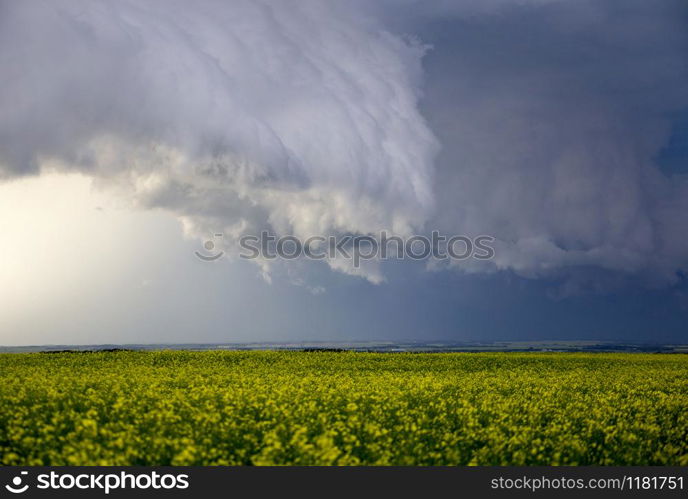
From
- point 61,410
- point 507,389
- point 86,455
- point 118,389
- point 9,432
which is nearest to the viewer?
point 86,455

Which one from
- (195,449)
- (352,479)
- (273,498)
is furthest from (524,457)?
(195,449)

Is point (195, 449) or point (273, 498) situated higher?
point (195, 449)

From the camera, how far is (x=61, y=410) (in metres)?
15.4

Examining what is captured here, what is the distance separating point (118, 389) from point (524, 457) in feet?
44.5

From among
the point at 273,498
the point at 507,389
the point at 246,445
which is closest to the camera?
Result: the point at 273,498

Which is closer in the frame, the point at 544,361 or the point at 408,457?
the point at 408,457

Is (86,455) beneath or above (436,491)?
above

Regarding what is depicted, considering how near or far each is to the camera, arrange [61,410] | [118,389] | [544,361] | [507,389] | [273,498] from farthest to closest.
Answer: [544,361], [507,389], [118,389], [61,410], [273,498]

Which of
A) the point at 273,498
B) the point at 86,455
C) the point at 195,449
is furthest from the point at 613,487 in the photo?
the point at 86,455

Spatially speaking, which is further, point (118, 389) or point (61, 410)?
point (118, 389)

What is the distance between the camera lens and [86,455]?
10.4m

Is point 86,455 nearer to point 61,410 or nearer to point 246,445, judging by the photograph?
point 246,445

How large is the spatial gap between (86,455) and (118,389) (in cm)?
786

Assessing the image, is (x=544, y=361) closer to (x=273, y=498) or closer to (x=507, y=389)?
(x=507, y=389)
